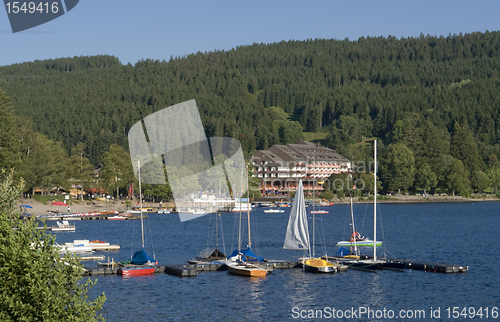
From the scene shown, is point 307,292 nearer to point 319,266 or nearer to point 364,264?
point 319,266

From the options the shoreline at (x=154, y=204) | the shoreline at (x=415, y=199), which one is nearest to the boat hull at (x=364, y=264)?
the shoreline at (x=154, y=204)

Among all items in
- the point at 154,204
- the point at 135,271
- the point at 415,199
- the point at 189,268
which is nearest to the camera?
the point at 135,271

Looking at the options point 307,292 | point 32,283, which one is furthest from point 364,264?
point 32,283

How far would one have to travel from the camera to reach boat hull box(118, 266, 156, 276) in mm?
45969

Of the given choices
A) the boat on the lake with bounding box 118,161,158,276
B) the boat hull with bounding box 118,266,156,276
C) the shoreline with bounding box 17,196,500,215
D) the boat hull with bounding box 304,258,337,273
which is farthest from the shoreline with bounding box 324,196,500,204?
the boat hull with bounding box 118,266,156,276

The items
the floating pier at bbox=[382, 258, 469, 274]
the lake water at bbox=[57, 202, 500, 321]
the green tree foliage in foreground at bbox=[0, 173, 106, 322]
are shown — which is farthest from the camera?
the floating pier at bbox=[382, 258, 469, 274]

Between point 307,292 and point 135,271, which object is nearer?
point 307,292

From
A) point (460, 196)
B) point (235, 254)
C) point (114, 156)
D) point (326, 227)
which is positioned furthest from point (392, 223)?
point (460, 196)

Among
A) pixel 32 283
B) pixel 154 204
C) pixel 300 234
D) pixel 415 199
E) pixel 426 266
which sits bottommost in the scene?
pixel 426 266

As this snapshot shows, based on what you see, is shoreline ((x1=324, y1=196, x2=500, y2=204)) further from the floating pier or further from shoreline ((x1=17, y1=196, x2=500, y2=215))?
the floating pier

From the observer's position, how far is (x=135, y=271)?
152 feet

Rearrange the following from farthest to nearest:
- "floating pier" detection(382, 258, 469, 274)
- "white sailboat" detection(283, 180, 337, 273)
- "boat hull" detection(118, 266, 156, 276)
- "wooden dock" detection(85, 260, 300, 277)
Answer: "floating pier" detection(382, 258, 469, 274), "white sailboat" detection(283, 180, 337, 273), "boat hull" detection(118, 266, 156, 276), "wooden dock" detection(85, 260, 300, 277)

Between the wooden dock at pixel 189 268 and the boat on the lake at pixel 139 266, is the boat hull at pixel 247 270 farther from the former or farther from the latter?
the boat on the lake at pixel 139 266

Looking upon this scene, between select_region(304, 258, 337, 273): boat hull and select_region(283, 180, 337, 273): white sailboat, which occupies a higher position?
select_region(283, 180, 337, 273): white sailboat
